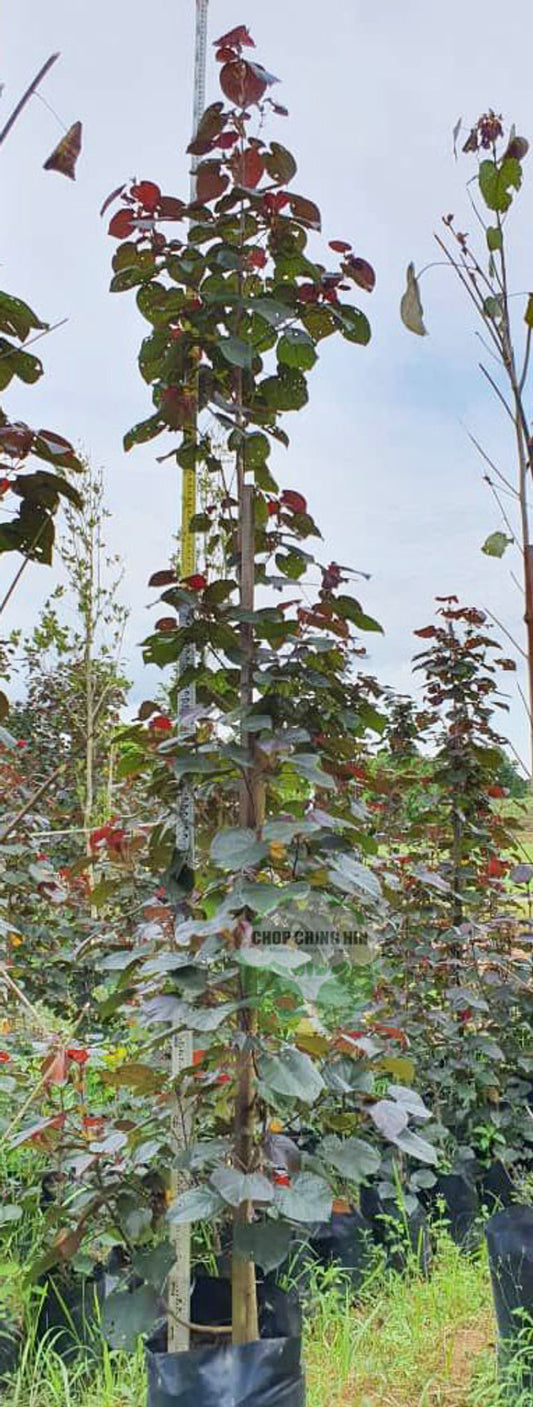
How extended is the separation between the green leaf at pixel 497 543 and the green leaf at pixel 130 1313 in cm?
113

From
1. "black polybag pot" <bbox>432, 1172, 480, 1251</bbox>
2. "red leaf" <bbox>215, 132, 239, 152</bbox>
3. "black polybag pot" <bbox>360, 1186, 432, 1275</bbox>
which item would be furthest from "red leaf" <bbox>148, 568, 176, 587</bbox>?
"black polybag pot" <bbox>432, 1172, 480, 1251</bbox>

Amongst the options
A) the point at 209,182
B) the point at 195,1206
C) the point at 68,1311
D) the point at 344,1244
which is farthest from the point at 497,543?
the point at 344,1244

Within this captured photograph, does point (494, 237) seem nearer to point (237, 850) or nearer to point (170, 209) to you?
point (170, 209)

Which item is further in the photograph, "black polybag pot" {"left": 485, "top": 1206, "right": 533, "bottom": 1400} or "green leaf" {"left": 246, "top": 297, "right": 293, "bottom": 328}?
"black polybag pot" {"left": 485, "top": 1206, "right": 533, "bottom": 1400}

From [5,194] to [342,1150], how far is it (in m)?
1.26

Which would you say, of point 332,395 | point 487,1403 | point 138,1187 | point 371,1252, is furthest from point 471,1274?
point 332,395

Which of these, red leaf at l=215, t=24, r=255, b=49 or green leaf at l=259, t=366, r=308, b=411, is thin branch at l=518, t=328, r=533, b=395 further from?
red leaf at l=215, t=24, r=255, b=49

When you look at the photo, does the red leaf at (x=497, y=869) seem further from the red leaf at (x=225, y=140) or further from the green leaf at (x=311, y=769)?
the red leaf at (x=225, y=140)

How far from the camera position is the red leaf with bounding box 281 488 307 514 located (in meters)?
1.61

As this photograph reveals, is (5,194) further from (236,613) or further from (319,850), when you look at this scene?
(319,850)

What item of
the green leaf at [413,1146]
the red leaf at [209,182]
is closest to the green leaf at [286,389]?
the red leaf at [209,182]

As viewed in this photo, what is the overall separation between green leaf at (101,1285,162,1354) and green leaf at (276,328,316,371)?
1376mm

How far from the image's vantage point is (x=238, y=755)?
4.59 ft

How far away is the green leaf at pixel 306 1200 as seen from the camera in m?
1.27
